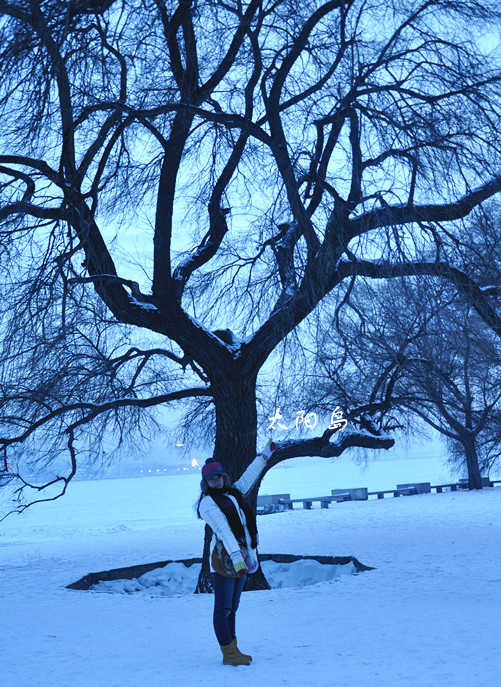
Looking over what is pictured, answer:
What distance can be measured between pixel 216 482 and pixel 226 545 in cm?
57

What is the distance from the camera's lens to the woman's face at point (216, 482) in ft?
20.1

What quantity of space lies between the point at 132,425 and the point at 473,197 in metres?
7.77

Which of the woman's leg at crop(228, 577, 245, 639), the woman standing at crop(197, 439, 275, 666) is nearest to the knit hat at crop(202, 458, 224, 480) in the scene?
the woman standing at crop(197, 439, 275, 666)

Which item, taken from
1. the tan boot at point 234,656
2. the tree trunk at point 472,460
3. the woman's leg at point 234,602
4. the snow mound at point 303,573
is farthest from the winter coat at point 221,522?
the tree trunk at point 472,460

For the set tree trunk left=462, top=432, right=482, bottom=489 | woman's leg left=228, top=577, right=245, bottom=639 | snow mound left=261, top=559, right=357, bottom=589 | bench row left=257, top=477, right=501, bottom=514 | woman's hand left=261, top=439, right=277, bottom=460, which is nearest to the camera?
woman's leg left=228, top=577, right=245, bottom=639

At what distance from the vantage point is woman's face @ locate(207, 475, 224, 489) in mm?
6125

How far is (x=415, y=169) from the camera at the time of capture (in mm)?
7086

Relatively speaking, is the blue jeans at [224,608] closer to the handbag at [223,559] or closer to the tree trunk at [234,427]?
the handbag at [223,559]

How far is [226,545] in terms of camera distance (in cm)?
574

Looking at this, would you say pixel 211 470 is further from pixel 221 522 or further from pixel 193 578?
pixel 193 578

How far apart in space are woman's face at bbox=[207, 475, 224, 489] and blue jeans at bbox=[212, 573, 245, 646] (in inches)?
25.9

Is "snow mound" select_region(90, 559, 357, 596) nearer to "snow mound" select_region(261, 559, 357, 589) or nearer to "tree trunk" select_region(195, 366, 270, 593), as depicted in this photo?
"snow mound" select_region(261, 559, 357, 589)

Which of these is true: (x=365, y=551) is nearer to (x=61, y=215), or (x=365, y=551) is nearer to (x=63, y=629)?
(x=63, y=629)

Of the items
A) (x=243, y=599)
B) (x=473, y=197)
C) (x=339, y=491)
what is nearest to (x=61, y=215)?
(x=473, y=197)
